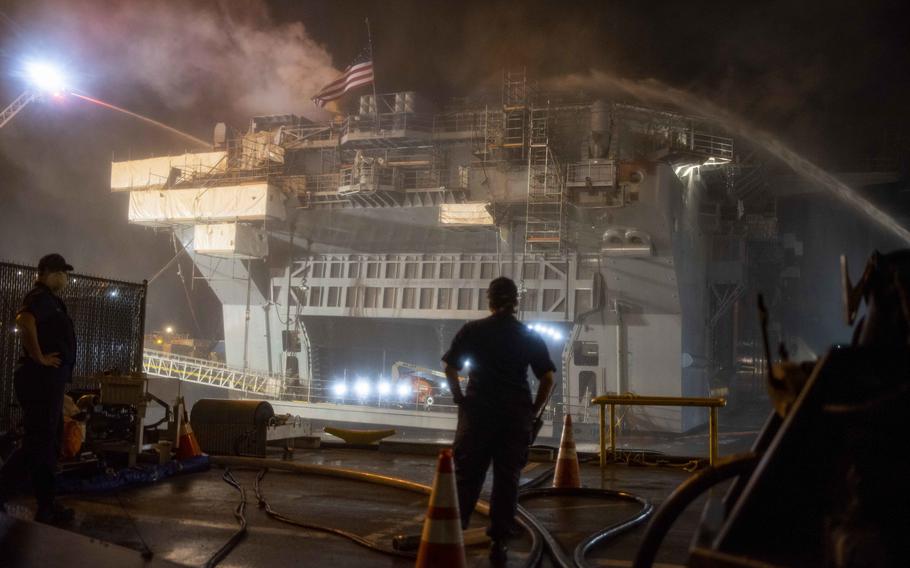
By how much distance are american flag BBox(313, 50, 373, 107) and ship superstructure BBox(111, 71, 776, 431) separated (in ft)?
4.44

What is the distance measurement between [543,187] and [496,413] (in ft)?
51.9

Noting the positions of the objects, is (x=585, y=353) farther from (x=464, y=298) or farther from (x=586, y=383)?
(x=464, y=298)

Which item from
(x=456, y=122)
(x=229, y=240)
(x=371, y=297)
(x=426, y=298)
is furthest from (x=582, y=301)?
(x=229, y=240)

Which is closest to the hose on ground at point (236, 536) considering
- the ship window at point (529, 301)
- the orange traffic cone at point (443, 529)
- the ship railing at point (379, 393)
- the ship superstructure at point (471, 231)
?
the orange traffic cone at point (443, 529)

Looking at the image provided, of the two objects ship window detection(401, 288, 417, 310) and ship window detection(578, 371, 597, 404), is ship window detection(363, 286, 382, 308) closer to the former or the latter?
ship window detection(401, 288, 417, 310)

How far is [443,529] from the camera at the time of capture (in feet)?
11.1

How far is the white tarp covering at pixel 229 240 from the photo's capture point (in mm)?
22528

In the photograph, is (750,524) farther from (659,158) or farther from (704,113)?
(704,113)

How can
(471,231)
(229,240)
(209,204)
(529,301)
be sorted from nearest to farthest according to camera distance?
(529,301), (471,231), (229,240), (209,204)

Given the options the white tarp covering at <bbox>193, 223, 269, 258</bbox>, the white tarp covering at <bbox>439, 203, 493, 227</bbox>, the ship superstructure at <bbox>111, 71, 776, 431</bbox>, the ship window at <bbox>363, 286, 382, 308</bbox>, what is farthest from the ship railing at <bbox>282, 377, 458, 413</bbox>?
the white tarp covering at <bbox>439, 203, 493, 227</bbox>

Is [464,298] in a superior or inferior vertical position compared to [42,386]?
superior

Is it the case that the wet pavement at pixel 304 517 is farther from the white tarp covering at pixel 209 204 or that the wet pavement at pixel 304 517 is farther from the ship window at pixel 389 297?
the white tarp covering at pixel 209 204

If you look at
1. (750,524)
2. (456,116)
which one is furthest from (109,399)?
(456,116)

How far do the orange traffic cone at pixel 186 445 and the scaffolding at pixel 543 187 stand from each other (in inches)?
513
